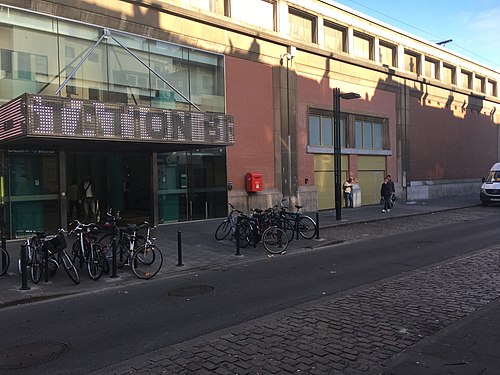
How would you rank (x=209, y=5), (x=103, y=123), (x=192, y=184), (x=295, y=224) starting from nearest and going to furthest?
(x=103, y=123), (x=295, y=224), (x=192, y=184), (x=209, y=5)

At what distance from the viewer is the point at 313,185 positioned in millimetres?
22000

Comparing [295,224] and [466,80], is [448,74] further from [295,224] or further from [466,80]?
[295,224]

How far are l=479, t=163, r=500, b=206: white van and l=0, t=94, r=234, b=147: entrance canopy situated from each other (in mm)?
17403

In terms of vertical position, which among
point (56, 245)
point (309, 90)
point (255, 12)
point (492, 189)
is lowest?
point (56, 245)

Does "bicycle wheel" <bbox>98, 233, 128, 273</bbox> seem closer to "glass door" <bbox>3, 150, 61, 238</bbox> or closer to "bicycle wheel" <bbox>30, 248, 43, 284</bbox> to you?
"bicycle wheel" <bbox>30, 248, 43, 284</bbox>

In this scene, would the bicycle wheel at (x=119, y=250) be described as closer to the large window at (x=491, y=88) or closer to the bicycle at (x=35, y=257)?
the bicycle at (x=35, y=257)

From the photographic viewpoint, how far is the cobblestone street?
4230 mm

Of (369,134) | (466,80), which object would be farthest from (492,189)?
(466,80)

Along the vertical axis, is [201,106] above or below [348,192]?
above

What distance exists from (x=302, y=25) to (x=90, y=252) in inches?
672

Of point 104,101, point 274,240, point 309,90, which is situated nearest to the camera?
point 274,240

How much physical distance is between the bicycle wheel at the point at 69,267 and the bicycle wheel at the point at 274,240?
4783mm

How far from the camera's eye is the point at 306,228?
13.4m

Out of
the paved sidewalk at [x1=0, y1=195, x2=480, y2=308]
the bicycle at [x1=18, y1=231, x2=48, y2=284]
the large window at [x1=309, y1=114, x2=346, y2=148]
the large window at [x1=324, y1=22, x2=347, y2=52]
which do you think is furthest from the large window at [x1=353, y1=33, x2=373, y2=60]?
the bicycle at [x1=18, y1=231, x2=48, y2=284]
